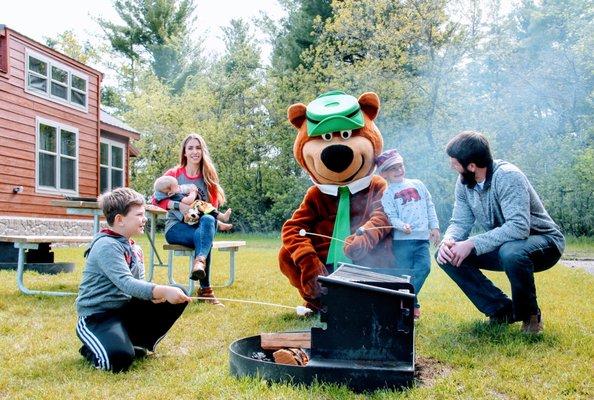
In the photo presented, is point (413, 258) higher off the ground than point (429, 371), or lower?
higher

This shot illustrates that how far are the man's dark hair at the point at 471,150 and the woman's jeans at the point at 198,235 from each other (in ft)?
8.52

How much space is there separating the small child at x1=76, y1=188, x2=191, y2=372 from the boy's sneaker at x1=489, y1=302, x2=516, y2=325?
2373mm

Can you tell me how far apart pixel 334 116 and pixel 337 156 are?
0.97ft

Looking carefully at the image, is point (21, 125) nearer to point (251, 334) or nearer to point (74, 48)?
point (251, 334)

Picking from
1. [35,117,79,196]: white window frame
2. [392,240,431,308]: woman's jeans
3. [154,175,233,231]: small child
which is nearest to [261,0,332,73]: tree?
[35,117,79,196]: white window frame

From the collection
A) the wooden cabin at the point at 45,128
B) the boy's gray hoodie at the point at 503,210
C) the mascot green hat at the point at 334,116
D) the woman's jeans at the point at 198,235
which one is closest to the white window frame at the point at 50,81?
the wooden cabin at the point at 45,128

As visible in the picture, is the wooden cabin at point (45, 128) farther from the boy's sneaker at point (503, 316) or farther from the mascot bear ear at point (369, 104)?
the boy's sneaker at point (503, 316)

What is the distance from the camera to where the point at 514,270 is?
416 centimetres

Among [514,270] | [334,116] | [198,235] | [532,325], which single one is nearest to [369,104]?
[334,116]

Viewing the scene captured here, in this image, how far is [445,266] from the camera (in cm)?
462

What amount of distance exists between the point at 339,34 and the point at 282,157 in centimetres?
565

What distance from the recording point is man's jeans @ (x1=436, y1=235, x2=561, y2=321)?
418 centimetres

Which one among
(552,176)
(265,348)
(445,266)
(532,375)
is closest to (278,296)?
(445,266)

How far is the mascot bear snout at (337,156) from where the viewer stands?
180 inches
